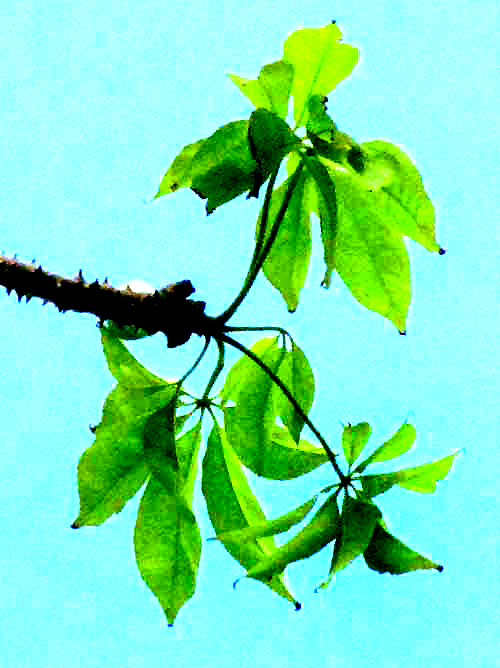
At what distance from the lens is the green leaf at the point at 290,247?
254cm

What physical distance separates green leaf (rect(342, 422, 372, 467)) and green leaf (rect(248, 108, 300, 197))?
0.61 m

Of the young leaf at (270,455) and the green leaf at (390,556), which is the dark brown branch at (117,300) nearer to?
the young leaf at (270,455)

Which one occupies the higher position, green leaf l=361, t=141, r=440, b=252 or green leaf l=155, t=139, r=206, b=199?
green leaf l=155, t=139, r=206, b=199

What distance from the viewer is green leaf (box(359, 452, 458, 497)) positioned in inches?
91.3

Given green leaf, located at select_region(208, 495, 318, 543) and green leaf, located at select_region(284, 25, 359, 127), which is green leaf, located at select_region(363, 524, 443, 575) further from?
green leaf, located at select_region(284, 25, 359, 127)

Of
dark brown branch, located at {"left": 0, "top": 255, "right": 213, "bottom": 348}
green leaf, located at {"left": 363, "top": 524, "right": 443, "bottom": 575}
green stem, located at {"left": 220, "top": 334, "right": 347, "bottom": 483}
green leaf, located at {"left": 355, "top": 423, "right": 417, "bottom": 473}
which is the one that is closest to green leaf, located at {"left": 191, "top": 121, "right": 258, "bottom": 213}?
dark brown branch, located at {"left": 0, "top": 255, "right": 213, "bottom": 348}

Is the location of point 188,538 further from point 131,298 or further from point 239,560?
point 131,298

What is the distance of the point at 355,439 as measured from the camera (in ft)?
8.02

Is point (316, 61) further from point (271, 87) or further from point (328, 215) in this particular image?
point (328, 215)

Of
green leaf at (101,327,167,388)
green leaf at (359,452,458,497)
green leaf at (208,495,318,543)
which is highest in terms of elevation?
green leaf at (101,327,167,388)

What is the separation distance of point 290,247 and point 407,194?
33 centimetres

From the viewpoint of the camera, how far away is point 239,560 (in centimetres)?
248

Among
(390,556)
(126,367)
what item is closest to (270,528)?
(390,556)

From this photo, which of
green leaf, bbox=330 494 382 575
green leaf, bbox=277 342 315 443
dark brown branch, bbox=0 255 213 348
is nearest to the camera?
dark brown branch, bbox=0 255 213 348
